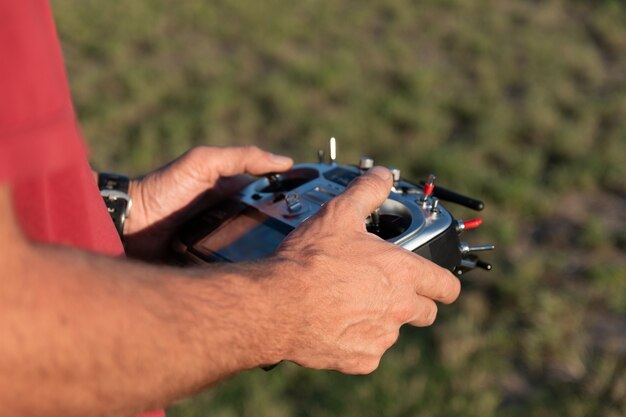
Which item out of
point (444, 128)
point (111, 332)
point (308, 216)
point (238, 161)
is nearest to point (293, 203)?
point (308, 216)

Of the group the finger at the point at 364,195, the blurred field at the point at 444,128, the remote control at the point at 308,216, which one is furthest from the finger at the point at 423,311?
the blurred field at the point at 444,128

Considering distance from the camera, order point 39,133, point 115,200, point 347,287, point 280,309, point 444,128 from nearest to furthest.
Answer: point 39,133 → point 280,309 → point 347,287 → point 115,200 → point 444,128

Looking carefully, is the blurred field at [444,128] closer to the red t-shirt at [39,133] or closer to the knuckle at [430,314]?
the knuckle at [430,314]

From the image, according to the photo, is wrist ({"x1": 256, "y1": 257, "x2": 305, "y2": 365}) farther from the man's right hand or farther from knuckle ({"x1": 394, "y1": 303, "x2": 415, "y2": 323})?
knuckle ({"x1": 394, "y1": 303, "x2": 415, "y2": 323})

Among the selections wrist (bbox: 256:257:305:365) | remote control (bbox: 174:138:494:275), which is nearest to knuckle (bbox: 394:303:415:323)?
remote control (bbox: 174:138:494:275)

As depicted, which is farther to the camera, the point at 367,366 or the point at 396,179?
the point at 396,179

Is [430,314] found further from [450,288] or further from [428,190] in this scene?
[428,190]
